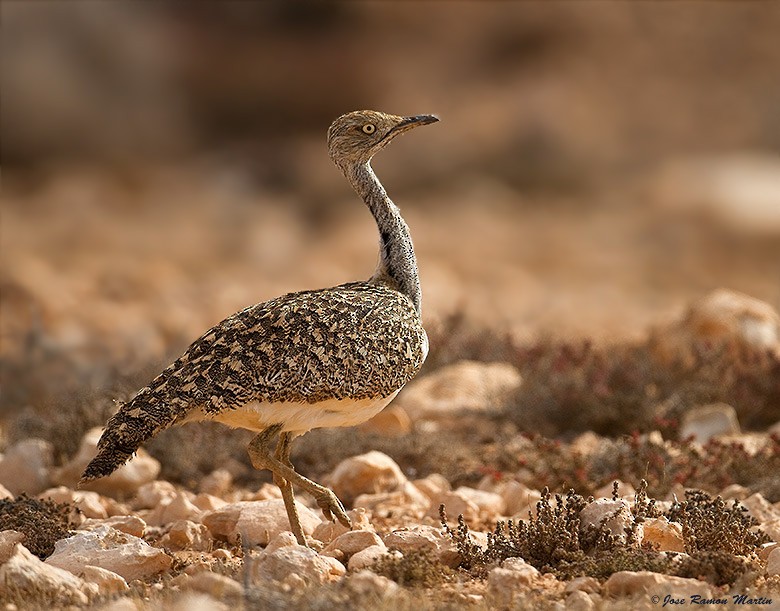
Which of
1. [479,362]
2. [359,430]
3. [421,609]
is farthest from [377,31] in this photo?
[421,609]

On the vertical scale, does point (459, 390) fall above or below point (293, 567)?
above

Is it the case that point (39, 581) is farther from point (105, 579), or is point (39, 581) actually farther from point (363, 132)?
point (363, 132)

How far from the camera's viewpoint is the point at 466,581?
5.06 metres

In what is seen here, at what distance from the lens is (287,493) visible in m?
5.67

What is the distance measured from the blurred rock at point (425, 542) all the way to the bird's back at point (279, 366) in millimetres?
616

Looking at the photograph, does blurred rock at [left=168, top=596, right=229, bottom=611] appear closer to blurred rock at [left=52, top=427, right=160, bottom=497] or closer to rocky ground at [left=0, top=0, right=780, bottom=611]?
rocky ground at [left=0, top=0, right=780, bottom=611]

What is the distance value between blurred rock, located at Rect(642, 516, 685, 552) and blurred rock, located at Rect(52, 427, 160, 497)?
3087 mm

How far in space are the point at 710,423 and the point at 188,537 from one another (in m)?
3.77

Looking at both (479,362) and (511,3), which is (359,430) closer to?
(479,362)

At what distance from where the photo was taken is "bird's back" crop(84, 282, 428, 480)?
5.30 metres

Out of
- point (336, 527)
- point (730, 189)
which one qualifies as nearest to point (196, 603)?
point (336, 527)

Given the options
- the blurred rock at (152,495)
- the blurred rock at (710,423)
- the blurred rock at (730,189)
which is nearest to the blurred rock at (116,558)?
the blurred rock at (152,495)

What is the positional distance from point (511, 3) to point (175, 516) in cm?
2122

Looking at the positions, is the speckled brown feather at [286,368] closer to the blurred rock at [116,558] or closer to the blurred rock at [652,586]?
the blurred rock at [116,558]
